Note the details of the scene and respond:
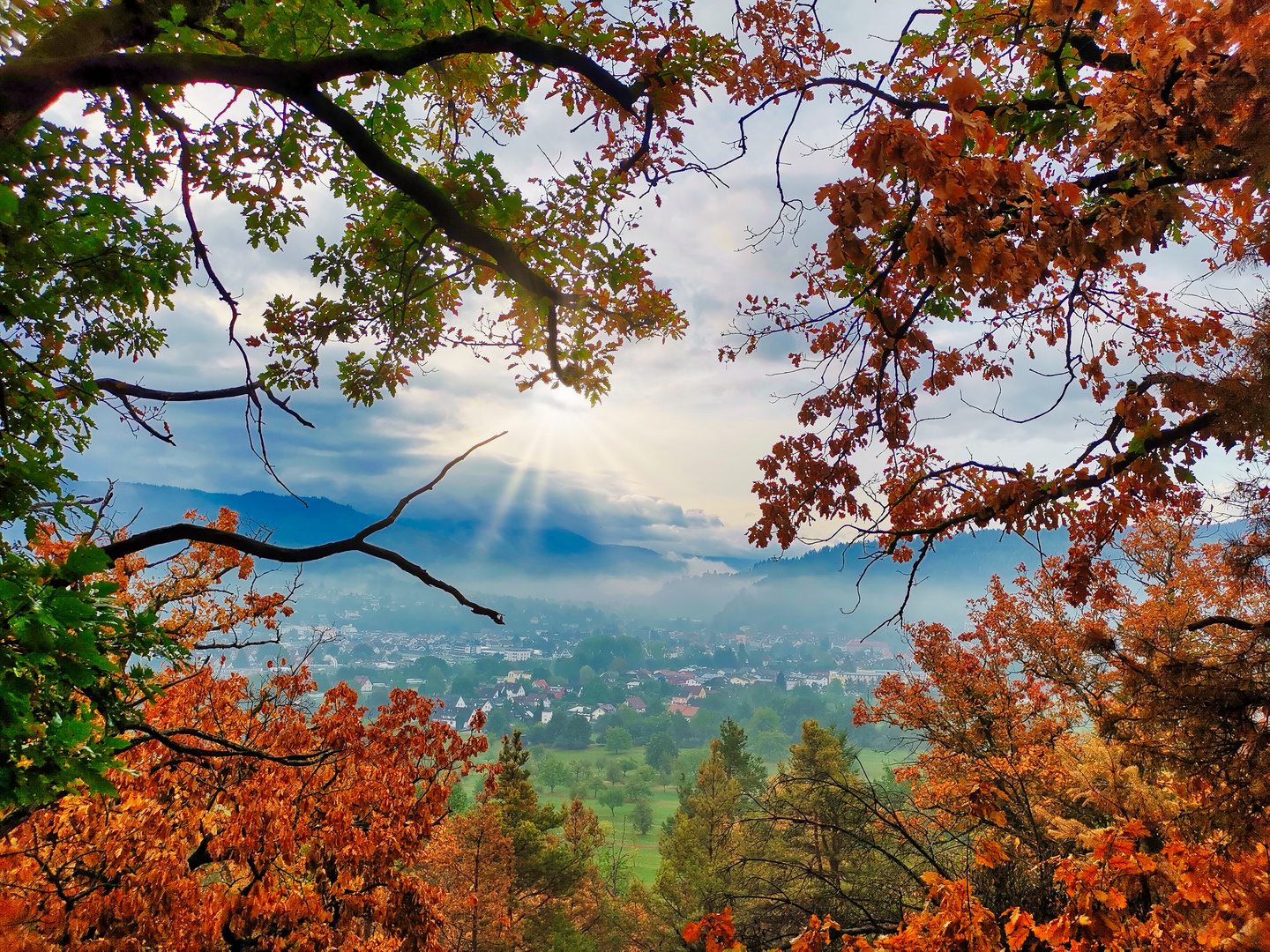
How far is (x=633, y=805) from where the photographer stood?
8138 cm

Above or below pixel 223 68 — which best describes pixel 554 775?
below

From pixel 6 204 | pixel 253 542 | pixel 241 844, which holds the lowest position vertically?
pixel 241 844

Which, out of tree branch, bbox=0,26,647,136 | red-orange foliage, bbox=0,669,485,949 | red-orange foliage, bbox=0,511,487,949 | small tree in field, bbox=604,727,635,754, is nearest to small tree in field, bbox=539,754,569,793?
small tree in field, bbox=604,727,635,754

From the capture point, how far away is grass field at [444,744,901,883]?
199ft

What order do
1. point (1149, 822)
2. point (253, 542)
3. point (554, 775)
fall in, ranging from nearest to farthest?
point (253, 542)
point (1149, 822)
point (554, 775)

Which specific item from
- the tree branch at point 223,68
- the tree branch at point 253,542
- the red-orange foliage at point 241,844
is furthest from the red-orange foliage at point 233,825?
the tree branch at point 223,68

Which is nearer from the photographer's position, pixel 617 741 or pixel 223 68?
pixel 223 68

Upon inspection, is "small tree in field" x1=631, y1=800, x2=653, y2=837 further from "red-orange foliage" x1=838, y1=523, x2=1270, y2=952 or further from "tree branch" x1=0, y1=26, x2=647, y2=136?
"tree branch" x1=0, y1=26, x2=647, y2=136

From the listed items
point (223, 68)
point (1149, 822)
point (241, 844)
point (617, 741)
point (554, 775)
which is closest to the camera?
point (223, 68)

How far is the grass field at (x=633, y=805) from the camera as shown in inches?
2384

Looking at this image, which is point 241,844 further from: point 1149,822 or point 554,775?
point 554,775

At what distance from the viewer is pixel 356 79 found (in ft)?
11.6

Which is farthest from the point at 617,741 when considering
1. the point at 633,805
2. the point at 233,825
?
the point at 233,825

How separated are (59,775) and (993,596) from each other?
18599 mm
